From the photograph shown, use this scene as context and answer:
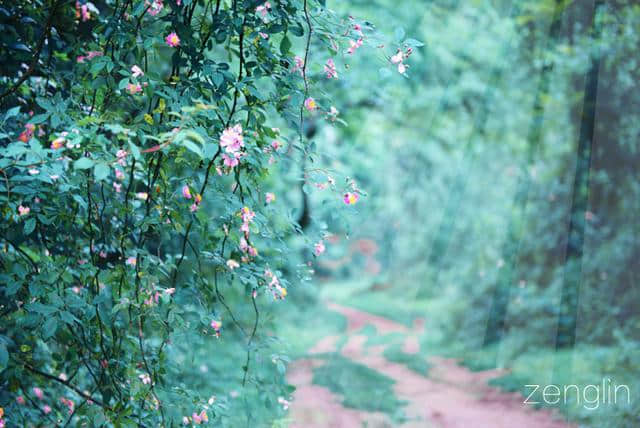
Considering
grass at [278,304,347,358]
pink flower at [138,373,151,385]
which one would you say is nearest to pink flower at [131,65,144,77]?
pink flower at [138,373,151,385]

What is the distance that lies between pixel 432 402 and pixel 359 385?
870 mm

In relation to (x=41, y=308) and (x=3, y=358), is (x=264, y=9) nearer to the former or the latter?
(x=41, y=308)

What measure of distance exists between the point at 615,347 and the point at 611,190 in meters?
1.63

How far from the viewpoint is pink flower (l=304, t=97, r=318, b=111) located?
1.99 m

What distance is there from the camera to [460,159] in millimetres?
10438

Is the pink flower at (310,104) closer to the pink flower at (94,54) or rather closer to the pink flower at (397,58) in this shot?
the pink flower at (397,58)

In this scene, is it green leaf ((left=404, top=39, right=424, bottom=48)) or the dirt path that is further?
the dirt path

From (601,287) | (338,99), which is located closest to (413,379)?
(601,287)

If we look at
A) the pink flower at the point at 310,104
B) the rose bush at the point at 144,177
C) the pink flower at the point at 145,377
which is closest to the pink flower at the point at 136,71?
the rose bush at the point at 144,177

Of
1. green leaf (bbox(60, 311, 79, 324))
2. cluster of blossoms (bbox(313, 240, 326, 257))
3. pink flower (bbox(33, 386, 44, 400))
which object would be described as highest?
cluster of blossoms (bbox(313, 240, 326, 257))

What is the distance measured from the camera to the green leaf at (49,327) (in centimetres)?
167

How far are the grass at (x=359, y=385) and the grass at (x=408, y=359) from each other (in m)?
0.51

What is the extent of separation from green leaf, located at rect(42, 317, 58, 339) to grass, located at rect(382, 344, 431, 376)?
5.21 metres

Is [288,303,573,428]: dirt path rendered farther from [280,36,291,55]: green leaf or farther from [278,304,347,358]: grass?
[280,36,291,55]: green leaf
